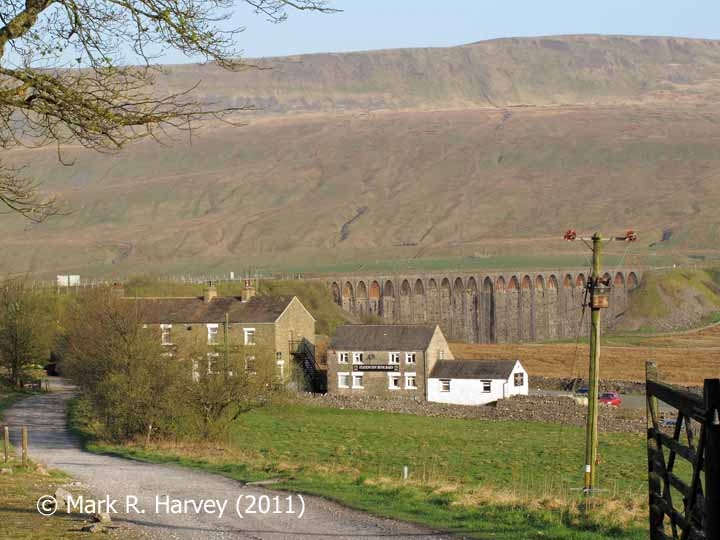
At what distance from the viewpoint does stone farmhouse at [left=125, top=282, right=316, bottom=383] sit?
62.2 m

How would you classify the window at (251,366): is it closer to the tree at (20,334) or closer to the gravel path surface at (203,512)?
the gravel path surface at (203,512)

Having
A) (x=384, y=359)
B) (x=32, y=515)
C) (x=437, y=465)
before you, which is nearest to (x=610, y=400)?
(x=384, y=359)

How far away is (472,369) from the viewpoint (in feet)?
208

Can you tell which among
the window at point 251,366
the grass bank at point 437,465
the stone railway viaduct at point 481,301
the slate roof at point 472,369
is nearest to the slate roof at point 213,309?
the grass bank at point 437,465


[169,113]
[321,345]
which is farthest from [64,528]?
[321,345]

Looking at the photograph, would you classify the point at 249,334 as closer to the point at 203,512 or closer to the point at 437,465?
the point at 437,465

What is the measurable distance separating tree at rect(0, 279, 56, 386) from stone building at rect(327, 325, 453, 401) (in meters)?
16.5

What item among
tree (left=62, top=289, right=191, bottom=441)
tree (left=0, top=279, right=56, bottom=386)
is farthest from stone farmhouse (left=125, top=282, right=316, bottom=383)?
tree (left=62, top=289, right=191, bottom=441)

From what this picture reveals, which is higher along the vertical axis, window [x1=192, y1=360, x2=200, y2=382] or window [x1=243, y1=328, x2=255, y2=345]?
window [x1=243, y1=328, x2=255, y2=345]

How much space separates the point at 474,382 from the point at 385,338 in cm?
594

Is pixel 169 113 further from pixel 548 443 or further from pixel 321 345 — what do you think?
pixel 321 345

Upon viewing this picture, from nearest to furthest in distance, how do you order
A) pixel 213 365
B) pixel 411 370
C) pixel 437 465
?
1. pixel 437 465
2. pixel 213 365
3. pixel 411 370

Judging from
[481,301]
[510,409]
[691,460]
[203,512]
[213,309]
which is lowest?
[510,409]

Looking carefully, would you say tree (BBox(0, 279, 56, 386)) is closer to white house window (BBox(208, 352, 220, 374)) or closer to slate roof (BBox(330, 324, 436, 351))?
slate roof (BBox(330, 324, 436, 351))
